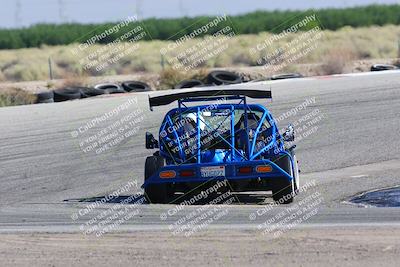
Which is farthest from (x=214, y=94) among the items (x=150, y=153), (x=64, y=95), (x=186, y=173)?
(x=64, y=95)

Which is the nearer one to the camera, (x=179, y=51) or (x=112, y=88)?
(x=112, y=88)

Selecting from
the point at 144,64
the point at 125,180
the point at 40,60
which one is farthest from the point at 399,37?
the point at 125,180

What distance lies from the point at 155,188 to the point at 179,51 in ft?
129

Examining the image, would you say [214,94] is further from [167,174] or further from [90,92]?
[90,92]

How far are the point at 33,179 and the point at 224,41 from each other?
3708 cm

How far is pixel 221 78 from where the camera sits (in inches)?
1219

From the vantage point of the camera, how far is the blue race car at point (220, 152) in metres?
12.9

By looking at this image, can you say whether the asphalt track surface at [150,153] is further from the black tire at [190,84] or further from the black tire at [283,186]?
the black tire at [190,84]

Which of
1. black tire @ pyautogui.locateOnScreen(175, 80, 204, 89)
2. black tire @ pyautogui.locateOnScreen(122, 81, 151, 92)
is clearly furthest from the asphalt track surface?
black tire @ pyautogui.locateOnScreen(122, 81, 151, 92)

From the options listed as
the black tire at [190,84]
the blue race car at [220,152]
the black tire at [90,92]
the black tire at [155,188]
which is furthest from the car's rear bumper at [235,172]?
the black tire at [190,84]

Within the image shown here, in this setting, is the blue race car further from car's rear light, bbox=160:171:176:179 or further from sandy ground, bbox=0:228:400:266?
sandy ground, bbox=0:228:400:266

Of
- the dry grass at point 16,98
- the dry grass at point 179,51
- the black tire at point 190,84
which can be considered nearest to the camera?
the dry grass at point 16,98

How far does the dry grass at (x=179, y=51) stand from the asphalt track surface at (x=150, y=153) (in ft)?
62.4

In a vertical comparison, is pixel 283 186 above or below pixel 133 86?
above
